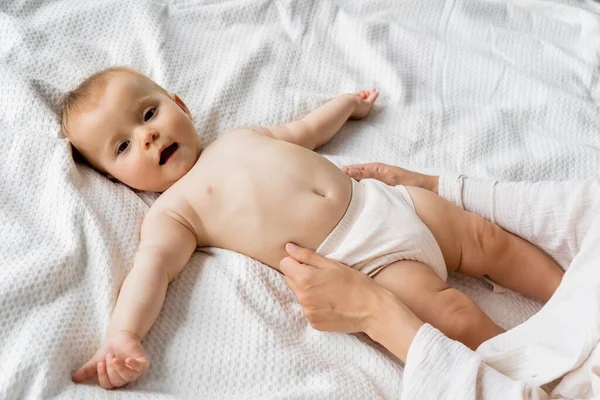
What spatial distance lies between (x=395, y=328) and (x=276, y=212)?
31 cm

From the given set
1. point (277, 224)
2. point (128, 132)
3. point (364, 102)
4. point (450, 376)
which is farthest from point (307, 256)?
point (364, 102)

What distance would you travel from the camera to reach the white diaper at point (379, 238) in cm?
112

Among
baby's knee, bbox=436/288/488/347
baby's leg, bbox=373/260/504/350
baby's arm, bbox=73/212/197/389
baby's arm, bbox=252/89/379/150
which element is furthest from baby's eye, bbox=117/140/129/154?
baby's knee, bbox=436/288/488/347

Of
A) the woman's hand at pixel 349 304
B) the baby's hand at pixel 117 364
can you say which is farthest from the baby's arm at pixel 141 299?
the woman's hand at pixel 349 304

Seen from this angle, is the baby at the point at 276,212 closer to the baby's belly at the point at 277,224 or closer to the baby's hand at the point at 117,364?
the baby's belly at the point at 277,224

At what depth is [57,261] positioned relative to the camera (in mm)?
990

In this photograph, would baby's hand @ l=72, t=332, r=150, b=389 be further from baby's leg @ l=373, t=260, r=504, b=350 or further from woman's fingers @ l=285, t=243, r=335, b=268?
baby's leg @ l=373, t=260, r=504, b=350

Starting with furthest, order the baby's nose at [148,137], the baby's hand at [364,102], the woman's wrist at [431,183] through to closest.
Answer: the baby's hand at [364,102] → the woman's wrist at [431,183] → the baby's nose at [148,137]

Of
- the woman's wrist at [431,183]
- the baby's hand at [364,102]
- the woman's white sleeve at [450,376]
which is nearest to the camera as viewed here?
the woman's white sleeve at [450,376]

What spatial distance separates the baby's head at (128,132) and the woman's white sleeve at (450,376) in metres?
0.59

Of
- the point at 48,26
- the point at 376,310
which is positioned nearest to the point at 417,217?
the point at 376,310

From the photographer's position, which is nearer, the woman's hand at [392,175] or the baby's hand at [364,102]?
the woman's hand at [392,175]

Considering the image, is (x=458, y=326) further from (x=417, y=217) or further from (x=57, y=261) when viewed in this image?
(x=57, y=261)

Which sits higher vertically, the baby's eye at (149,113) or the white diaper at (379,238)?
the baby's eye at (149,113)
